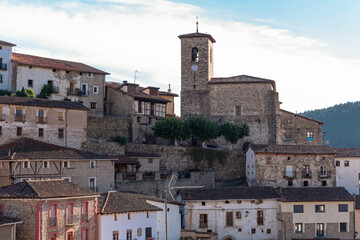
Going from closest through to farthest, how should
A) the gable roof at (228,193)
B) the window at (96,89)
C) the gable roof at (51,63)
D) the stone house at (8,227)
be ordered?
the stone house at (8,227)
the gable roof at (228,193)
the gable roof at (51,63)
the window at (96,89)

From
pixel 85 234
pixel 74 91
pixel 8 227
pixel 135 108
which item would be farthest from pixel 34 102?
pixel 8 227

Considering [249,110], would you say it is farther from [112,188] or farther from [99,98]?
[112,188]

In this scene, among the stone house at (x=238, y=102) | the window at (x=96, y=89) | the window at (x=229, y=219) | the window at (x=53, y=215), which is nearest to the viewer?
the window at (x=53, y=215)

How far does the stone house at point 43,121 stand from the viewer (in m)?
51.6

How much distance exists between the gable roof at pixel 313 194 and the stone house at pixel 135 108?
1821 cm

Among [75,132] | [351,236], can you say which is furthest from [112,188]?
[351,236]

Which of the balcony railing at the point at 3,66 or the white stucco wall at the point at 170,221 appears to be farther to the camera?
the balcony railing at the point at 3,66

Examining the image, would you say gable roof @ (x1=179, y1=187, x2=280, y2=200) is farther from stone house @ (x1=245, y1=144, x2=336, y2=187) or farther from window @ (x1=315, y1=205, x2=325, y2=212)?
stone house @ (x1=245, y1=144, x2=336, y2=187)

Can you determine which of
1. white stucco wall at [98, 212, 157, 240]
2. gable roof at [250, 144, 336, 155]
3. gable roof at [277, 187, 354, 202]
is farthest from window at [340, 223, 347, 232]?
white stucco wall at [98, 212, 157, 240]

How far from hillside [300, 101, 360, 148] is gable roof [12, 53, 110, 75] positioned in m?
60.1

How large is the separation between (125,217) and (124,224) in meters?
0.53

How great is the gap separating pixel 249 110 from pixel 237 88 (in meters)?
3.14

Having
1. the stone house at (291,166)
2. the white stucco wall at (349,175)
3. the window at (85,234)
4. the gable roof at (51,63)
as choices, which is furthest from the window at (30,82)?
the white stucco wall at (349,175)

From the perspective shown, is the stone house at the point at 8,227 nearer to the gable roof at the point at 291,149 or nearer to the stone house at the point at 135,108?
the stone house at the point at 135,108
